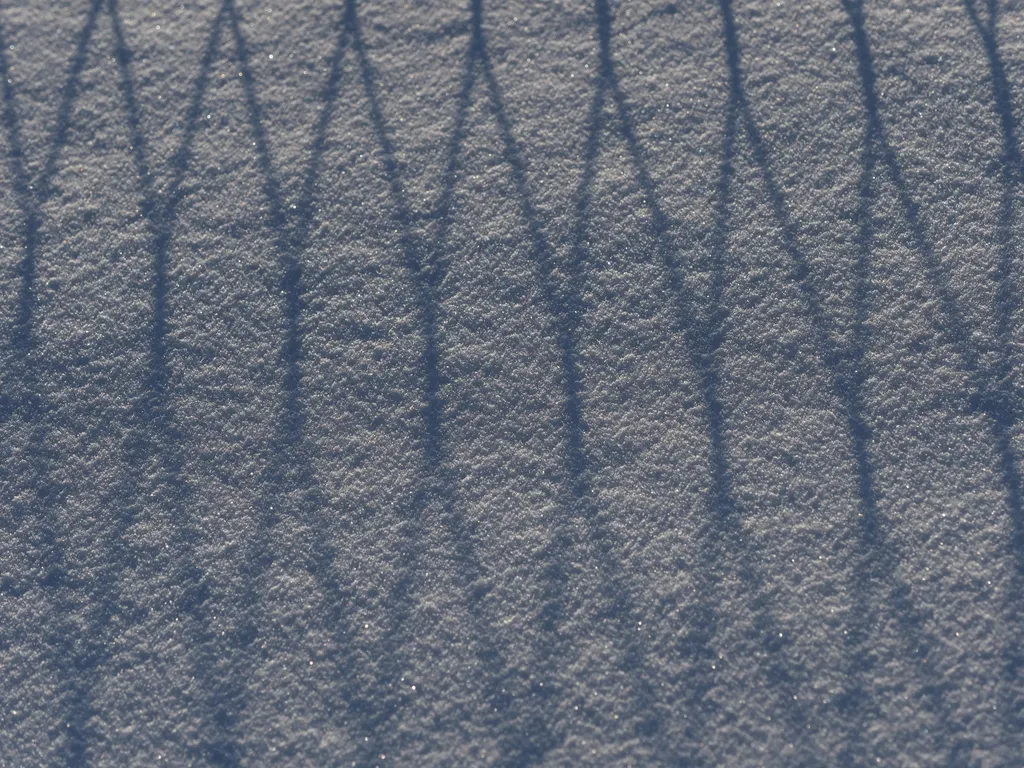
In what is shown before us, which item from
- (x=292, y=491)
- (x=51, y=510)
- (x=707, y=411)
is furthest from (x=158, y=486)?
(x=707, y=411)

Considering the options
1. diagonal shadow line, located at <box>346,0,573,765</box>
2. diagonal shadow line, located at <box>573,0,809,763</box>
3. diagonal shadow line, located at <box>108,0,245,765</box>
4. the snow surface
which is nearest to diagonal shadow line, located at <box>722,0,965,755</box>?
the snow surface

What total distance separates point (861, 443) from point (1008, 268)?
98 centimetres

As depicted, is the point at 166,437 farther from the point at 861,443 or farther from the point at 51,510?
the point at 861,443

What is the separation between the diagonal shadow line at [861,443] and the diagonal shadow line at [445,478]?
3.64ft

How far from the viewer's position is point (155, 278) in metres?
3.51

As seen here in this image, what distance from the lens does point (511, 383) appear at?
3283 millimetres

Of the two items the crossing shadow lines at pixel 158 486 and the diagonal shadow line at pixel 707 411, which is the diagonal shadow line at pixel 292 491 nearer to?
the crossing shadow lines at pixel 158 486

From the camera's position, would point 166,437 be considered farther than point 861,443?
Yes

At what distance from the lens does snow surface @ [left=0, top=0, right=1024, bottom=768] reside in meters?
2.94

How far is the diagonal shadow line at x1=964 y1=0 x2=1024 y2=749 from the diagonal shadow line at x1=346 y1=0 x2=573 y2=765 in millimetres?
1577

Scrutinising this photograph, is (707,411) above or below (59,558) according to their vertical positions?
above

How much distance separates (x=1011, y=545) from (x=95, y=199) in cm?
394

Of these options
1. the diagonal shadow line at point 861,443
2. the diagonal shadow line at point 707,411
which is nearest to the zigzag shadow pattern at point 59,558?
the diagonal shadow line at point 707,411

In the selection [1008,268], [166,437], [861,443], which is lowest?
[861,443]
